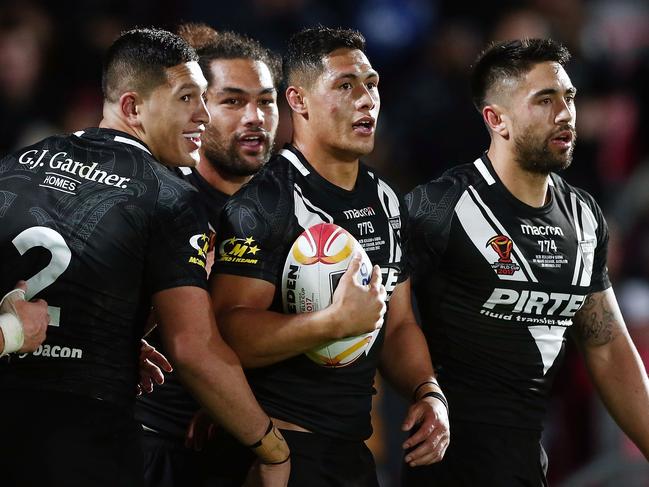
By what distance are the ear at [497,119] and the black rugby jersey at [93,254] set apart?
5.94 ft

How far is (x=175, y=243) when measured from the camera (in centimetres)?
427

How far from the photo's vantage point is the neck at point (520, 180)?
543cm

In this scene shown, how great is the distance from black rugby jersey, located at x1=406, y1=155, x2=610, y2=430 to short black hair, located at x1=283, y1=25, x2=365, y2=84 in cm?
83

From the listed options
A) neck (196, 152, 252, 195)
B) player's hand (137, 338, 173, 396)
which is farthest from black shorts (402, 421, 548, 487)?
neck (196, 152, 252, 195)

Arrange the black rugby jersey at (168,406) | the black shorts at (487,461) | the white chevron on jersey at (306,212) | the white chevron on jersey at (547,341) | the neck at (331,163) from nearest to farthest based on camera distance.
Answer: the white chevron on jersey at (306,212) < the neck at (331,163) < the black rugby jersey at (168,406) < the black shorts at (487,461) < the white chevron on jersey at (547,341)

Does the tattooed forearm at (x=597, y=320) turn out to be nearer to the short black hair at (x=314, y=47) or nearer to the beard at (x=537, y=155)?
the beard at (x=537, y=155)

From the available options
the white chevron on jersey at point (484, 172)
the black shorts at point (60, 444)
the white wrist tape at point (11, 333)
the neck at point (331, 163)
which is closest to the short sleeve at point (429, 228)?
the white chevron on jersey at point (484, 172)

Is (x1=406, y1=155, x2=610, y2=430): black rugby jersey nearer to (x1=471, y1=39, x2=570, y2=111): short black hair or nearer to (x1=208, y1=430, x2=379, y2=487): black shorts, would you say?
(x1=471, y1=39, x2=570, y2=111): short black hair

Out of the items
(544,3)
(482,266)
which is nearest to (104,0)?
(544,3)

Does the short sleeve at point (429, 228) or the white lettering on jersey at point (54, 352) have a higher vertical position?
the short sleeve at point (429, 228)

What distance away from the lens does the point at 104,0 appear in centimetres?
1048

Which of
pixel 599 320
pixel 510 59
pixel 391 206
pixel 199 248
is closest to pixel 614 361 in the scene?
pixel 599 320

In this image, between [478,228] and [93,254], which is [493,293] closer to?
[478,228]

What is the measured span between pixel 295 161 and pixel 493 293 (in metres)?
1.14
